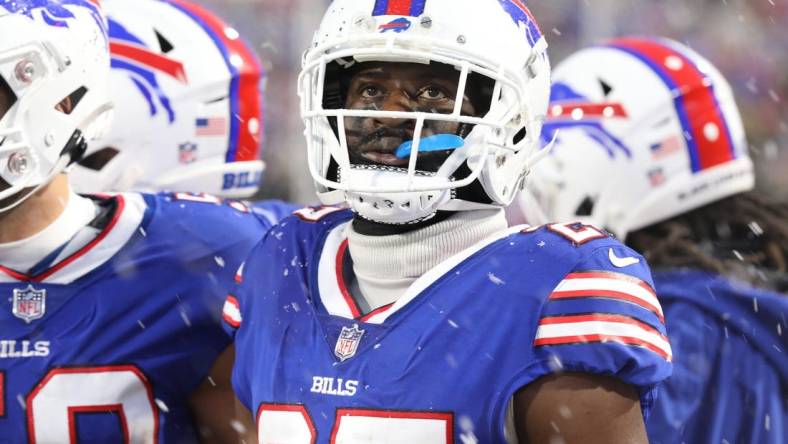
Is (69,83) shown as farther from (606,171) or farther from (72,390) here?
(606,171)

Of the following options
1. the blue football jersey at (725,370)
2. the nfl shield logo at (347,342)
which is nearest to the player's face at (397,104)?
the nfl shield logo at (347,342)

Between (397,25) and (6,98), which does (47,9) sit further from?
A: (397,25)

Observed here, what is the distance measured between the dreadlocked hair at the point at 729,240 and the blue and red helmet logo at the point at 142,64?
1194 mm

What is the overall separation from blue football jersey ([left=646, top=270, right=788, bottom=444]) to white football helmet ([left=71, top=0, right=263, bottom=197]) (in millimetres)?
1096

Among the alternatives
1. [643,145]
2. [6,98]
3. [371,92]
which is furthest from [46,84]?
[643,145]

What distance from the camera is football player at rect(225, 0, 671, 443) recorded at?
1547 millimetres

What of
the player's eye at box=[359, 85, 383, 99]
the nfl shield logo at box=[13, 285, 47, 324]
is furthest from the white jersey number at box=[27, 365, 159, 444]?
the player's eye at box=[359, 85, 383, 99]

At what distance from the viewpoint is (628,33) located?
17.2 feet

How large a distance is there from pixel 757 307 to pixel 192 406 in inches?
43.3

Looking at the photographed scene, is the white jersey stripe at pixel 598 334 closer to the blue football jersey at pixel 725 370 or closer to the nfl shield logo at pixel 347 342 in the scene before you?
the nfl shield logo at pixel 347 342

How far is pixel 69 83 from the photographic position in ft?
6.87

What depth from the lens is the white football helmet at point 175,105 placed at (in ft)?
8.78

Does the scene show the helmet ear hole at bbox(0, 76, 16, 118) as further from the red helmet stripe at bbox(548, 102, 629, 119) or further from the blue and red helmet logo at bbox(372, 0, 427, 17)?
the red helmet stripe at bbox(548, 102, 629, 119)

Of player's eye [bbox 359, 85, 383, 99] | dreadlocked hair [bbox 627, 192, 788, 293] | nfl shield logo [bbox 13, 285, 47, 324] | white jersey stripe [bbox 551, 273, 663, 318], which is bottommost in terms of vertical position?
dreadlocked hair [bbox 627, 192, 788, 293]
